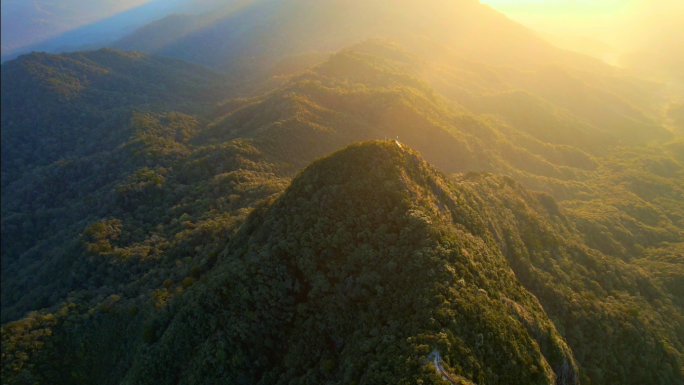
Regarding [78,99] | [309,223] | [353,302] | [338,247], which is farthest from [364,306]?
[78,99]

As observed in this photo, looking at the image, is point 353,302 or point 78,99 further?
point 78,99

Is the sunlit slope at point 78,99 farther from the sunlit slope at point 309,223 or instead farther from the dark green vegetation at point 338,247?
the sunlit slope at point 309,223

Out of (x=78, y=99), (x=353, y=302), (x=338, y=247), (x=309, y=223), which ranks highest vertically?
(x=78, y=99)

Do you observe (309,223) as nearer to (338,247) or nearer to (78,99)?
(338,247)

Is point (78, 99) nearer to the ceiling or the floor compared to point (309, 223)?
nearer to the ceiling

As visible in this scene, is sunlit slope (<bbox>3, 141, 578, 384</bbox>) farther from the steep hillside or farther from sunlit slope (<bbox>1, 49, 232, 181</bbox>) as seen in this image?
sunlit slope (<bbox>1, 49, 232, 181</bbox>)

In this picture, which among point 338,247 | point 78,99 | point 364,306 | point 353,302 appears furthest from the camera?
point 78,99

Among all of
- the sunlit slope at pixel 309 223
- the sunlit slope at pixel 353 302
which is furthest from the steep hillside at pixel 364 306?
the sunlit slope at pixel 309 223
